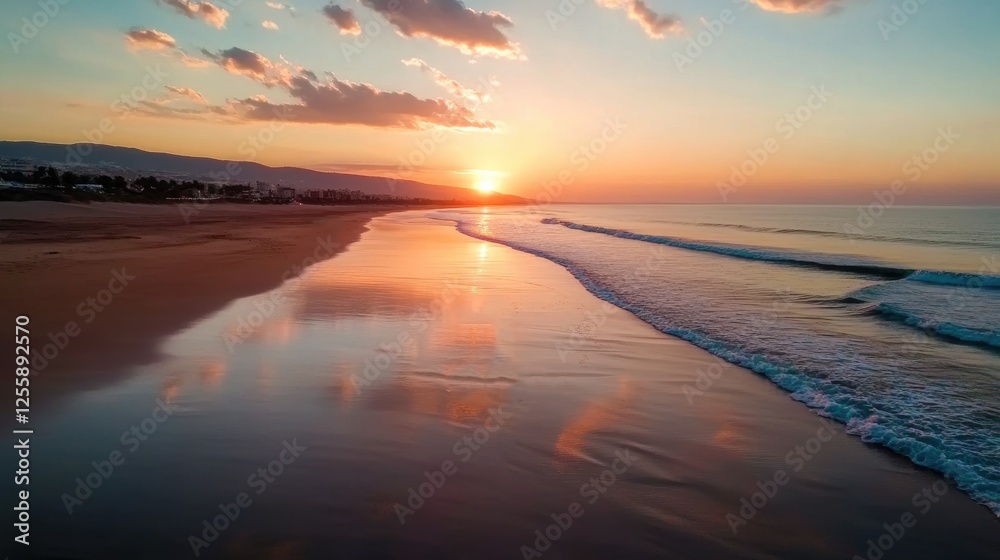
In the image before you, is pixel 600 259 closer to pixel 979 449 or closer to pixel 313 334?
pixel 313 334

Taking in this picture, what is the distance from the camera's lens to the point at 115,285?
12742 mm

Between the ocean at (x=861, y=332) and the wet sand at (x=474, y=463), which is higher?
the ocean at (x=861, y=332)

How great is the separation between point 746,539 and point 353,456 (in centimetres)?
352

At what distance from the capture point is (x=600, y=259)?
83.5ft

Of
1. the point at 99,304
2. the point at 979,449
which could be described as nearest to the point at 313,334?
the point at 99,304
